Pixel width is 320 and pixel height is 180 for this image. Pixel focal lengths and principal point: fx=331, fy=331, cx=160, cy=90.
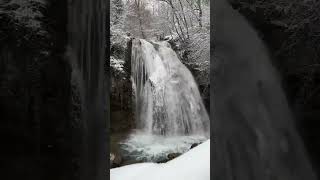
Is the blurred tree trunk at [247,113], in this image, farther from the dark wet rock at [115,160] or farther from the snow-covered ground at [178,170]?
the dark wet rock at [115,160]

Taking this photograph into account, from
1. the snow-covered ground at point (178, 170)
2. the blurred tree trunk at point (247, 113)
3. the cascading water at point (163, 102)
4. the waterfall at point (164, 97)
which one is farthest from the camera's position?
the waterfall at point (164, 97)

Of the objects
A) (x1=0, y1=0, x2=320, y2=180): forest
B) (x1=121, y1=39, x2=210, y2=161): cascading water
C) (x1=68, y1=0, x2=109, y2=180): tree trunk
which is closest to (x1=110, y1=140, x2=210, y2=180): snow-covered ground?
(x1=0, y1=0, x2=320, y2=180): forest

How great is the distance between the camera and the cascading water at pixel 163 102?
11664 mm

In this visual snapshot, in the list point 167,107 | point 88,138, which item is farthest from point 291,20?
point 167,107

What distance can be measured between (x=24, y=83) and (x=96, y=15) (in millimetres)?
1098

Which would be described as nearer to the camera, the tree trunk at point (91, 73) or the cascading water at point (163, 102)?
the tree trunk at point (91, 73)

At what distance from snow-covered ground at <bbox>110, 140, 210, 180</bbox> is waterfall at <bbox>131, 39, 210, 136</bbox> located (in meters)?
5.50

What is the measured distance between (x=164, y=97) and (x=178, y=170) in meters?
6.68

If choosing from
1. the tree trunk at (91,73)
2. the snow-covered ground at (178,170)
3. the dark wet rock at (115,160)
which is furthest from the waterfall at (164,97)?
the tree trunk at (91,73)

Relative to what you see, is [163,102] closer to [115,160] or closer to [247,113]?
[115,160]

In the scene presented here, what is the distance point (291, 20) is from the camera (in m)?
3.01

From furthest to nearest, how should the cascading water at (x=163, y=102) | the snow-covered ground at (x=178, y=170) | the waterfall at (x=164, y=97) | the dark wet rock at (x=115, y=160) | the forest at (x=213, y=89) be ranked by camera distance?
the waterfall at (x=164, y=97)
the cascading water at (x=163, y=102)
the dark wet rock at (x=115, y=160)
the snow-covered ground at (x=178, y=170)
the forest at (x=213, y=89)

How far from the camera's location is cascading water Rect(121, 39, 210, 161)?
38.3ft

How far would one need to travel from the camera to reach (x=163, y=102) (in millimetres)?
11938
